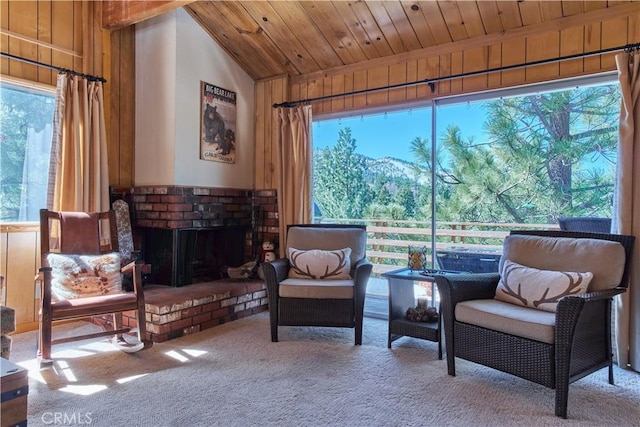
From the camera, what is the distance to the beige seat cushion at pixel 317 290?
120 inches

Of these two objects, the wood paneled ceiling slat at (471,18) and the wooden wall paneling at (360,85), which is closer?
the wood paneled ceiling slat at (471,18)

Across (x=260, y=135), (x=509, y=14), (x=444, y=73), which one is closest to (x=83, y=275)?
(x=260, y=135)

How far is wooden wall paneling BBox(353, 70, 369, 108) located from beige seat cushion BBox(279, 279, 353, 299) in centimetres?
186

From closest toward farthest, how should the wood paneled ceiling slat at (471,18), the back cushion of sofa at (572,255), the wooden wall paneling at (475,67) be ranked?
the back cushion of sofa at (572,255) → the wood paneled ceiling slat at (471,18) → the wooden wall paneling at (475,67)

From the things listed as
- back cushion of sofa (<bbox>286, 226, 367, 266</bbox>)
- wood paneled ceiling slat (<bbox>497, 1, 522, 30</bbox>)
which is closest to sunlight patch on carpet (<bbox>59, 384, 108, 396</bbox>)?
back cushion of sofa (<bbox>286, 226, 367, 266</bbox>)

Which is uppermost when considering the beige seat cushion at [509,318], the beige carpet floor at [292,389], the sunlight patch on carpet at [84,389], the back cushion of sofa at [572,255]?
the back cushion of sofa at [572,255]

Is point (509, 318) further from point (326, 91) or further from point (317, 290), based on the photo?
point (326, 91)

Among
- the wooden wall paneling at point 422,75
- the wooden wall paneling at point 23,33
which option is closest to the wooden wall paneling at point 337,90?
the wooden wall paneling at point 422,75

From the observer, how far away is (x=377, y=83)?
153 inches

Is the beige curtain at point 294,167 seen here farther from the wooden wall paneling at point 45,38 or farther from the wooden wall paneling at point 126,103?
the wooden wall paneling at point 45,38

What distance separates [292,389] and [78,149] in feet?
9.04

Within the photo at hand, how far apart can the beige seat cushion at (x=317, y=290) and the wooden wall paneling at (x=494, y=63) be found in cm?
200

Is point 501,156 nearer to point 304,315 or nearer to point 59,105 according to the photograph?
point 304,315

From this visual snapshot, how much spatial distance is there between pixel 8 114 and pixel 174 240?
1.64 meters
